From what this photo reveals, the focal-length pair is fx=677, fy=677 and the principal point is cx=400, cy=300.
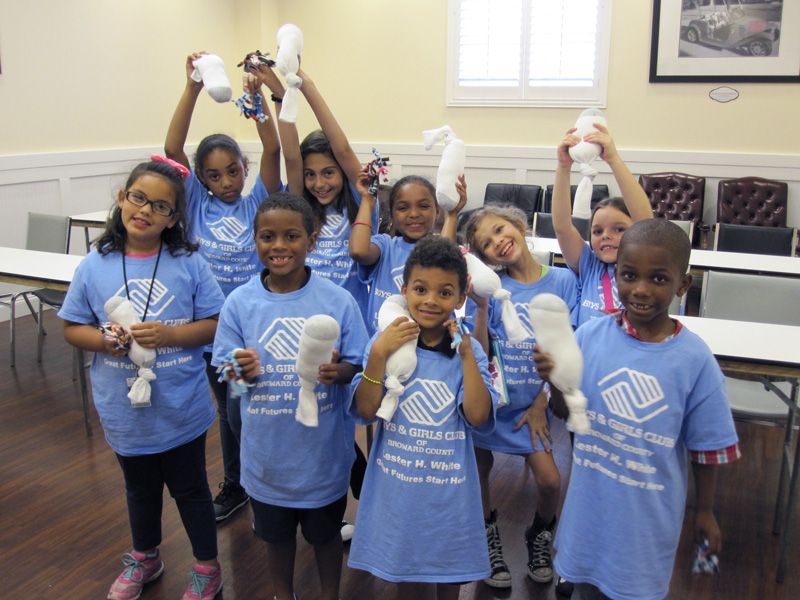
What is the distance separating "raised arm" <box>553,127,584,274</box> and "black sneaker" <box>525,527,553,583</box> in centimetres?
81

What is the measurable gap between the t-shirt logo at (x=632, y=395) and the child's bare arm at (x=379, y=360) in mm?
406

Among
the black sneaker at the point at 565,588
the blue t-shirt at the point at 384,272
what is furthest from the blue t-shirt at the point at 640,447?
the blue t-shirt at the point at 384,272

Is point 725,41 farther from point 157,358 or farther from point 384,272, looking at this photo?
point 157,358

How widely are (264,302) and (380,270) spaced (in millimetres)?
536

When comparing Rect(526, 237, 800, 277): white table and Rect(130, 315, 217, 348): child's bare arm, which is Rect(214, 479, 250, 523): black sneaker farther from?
Rect(526, 237, 800, 277): white table

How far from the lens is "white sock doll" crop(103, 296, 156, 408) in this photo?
1.65 meters

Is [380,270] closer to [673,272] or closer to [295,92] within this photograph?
[295,92]

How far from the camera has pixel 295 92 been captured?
204cm

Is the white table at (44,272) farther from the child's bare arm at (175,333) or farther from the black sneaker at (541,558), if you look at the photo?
the black sneaker at (541,558)

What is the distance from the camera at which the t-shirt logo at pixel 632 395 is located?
1312mm

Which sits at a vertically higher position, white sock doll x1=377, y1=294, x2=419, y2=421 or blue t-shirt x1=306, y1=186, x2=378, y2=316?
blue t-shirt x1=306, y1=186, x2=378, y2=316

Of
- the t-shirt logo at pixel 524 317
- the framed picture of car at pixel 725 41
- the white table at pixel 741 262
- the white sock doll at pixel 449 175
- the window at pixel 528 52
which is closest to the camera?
the t-shirt logo at pixel 524 317

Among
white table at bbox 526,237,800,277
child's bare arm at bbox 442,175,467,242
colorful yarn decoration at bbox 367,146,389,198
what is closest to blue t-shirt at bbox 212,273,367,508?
child's bare arm at bbox 442,175,467,242

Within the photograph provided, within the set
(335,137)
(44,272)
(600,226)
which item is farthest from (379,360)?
(44,272)
